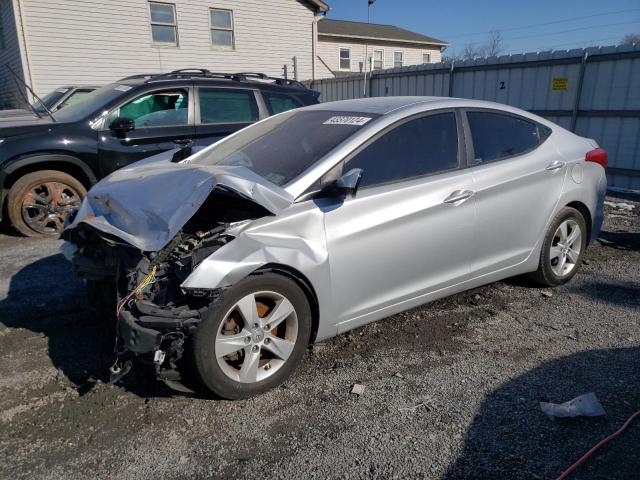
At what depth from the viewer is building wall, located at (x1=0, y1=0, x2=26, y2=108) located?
14.3 meters

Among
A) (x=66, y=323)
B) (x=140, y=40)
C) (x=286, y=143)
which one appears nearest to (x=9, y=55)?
(x=140, y=40)

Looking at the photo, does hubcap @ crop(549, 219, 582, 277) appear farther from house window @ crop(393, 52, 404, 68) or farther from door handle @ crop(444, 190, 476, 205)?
house window @ crop(393, 52, 404, 68)

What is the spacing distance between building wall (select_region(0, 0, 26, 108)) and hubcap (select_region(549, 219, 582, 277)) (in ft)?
43.7

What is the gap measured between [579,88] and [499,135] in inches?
233

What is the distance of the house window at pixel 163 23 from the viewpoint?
16.2m

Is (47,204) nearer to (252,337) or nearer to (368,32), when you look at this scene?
(252,337)

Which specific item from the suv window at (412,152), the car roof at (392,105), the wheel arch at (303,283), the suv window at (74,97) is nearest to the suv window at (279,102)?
the car roof at (392,105)

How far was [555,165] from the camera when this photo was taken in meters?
4.13

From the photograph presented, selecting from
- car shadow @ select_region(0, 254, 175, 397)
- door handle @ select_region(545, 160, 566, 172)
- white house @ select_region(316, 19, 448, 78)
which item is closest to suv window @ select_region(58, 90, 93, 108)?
car shadow @ select_region(0, 254, 175, 397)

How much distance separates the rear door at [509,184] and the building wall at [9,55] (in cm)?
1291

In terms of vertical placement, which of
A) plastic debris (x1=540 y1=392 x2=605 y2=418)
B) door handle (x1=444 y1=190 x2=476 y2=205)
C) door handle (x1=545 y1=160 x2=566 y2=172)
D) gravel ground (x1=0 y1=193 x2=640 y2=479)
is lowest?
gravel ground (x1=0 y1=193 x2=640 y2=479)

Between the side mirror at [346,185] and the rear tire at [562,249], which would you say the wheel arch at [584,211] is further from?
the side mirror at [346,185]

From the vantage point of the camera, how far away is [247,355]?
2814 millimetres

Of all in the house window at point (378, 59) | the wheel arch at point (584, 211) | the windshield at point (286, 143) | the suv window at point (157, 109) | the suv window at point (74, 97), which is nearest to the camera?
the windshield at point (286, 143)
